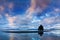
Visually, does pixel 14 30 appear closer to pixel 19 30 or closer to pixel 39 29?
pixel 19 30

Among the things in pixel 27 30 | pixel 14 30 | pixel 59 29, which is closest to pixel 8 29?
pixel 14 30

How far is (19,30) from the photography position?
11.6 meters

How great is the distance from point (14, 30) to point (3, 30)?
0.75m

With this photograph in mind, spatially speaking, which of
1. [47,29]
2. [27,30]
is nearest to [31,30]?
[27,30]

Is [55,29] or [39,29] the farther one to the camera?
[55,29]

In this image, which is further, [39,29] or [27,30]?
[27,30]

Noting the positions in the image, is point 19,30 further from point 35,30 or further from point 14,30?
point 35,30

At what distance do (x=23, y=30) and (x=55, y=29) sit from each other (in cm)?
191

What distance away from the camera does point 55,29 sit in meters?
11.6

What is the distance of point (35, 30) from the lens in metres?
11.2

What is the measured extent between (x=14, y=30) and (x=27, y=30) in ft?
2.63

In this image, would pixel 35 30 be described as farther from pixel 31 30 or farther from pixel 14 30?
pixel 14 30

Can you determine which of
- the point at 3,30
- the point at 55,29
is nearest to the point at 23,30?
the point at 3,30

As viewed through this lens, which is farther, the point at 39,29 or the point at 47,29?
the point at 47,29
